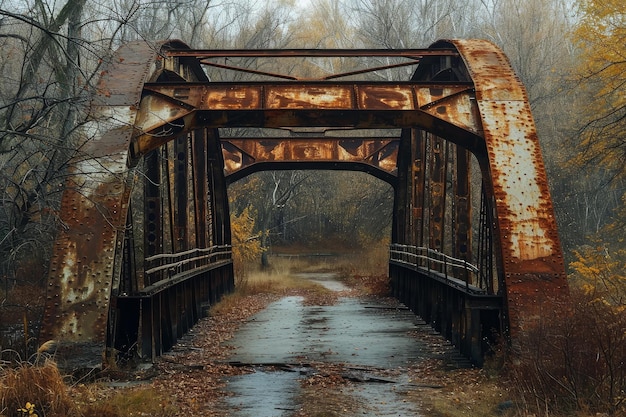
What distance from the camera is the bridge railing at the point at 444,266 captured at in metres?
13.0

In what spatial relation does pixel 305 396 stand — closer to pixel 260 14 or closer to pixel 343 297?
pixel 343 297

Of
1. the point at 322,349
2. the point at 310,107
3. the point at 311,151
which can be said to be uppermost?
the point at 311,151

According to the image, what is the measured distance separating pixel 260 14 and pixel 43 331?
33.3m

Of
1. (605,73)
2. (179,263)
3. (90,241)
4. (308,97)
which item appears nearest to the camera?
(90,241)

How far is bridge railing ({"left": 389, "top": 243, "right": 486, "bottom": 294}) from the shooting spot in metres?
13.0

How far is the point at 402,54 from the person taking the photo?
14.7m

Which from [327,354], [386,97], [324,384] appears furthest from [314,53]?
[324,384]

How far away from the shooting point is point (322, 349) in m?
13.8

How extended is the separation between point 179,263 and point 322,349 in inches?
128

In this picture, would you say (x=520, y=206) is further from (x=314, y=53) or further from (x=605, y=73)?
(x=605, y=73)

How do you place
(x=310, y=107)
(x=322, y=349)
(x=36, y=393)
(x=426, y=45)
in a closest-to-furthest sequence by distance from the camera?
(x=36, y=393) → (x=310, y=107) → (x=322, y=349) → (x=426, y=45)

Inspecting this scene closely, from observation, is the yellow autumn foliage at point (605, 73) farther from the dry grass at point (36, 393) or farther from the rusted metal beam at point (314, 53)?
the dry grass at point (36, 393)

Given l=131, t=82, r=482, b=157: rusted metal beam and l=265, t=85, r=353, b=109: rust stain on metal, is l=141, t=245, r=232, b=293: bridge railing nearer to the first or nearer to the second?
l=131, t=82, r=482, b=157: rusted metal beam

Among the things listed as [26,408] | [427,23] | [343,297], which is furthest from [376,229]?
[26,408]
